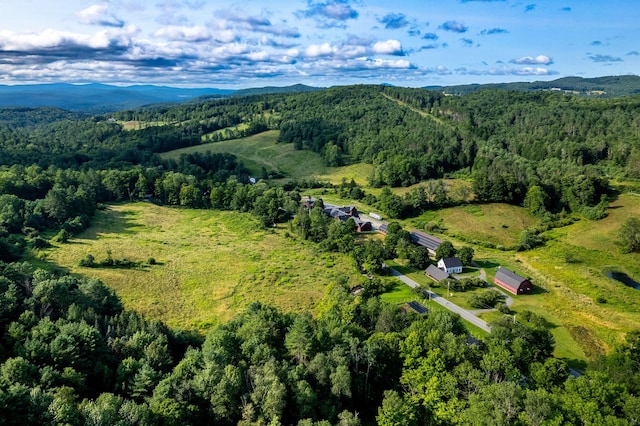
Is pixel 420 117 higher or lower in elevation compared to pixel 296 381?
higher

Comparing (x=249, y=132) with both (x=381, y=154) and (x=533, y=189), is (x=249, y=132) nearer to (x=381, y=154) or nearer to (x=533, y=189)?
(x=381, y=154)

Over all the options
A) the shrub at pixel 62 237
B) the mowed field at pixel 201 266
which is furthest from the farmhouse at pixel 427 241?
the shrub at pixel 62 237

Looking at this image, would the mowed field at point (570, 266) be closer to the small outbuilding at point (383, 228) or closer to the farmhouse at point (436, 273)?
the small outbuilding at point (383, 228)

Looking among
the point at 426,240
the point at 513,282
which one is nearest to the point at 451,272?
the point at 513,282

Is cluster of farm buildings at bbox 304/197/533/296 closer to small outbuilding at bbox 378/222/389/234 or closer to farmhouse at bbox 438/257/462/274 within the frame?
farmhouse at bbox 438/257/462/274

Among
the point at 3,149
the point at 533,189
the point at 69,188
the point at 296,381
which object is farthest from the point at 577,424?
the point at 3,149

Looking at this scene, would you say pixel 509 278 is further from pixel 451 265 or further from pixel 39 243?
pixel 39 243

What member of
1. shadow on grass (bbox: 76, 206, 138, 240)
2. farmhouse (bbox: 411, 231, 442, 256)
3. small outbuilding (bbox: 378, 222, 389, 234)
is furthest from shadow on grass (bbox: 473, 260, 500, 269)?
shadow on grass (bbox: 76, 206, 138, 240)
